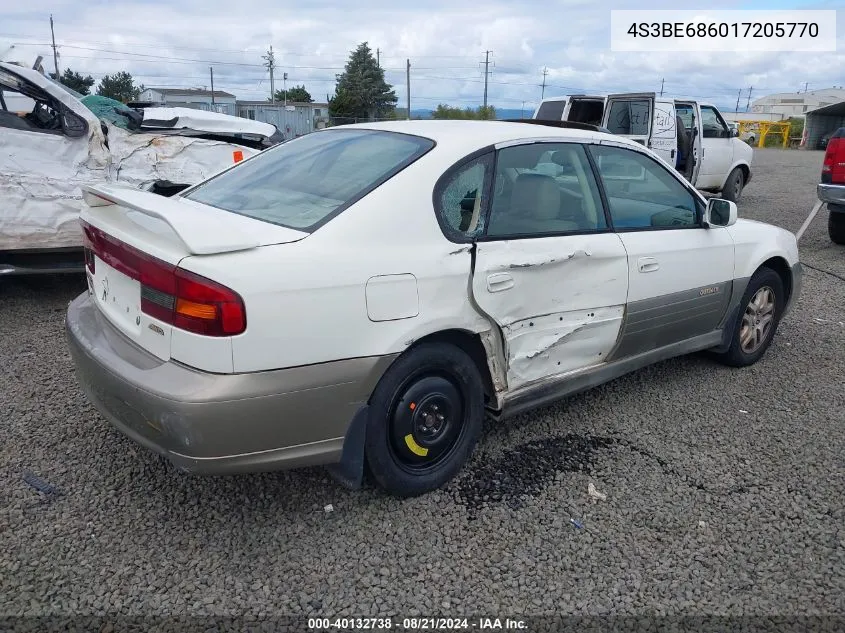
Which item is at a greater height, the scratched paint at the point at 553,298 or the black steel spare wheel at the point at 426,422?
the scratched paint at the point at 553,298

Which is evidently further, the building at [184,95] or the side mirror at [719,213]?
the building at [184,95]

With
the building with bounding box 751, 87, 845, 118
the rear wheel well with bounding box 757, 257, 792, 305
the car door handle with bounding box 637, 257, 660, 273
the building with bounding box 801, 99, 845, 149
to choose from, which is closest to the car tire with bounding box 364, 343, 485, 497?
the car door handle with bounding box 637, 257, 660, 273

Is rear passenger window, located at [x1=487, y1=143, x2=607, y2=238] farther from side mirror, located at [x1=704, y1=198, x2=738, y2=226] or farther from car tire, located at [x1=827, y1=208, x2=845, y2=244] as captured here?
car tire, located at [x1=827, y1=208, x2=845, y2=244]

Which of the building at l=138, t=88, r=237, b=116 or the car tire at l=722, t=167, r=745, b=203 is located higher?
the building at l=138, t=88, r=237, b=116

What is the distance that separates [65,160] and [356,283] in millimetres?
4002

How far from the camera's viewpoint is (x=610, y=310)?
11.3 ft

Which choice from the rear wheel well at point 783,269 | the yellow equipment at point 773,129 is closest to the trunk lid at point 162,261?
the rear wheel well at point 783,269

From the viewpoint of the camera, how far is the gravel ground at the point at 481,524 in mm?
2410

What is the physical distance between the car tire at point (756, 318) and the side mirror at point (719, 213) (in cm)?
63

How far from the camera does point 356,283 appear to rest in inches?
97.6

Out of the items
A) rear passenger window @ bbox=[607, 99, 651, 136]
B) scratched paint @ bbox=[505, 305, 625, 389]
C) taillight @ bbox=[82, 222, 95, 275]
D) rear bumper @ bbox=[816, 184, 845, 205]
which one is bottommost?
scratched paint @ bbox=[505, 305, 625, 389]

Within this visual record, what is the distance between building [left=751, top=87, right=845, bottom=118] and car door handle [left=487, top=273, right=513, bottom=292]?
62796mm

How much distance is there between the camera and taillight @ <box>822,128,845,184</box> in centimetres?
782

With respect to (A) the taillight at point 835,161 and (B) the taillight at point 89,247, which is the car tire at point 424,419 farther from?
(A) the taillight at point 835,161
